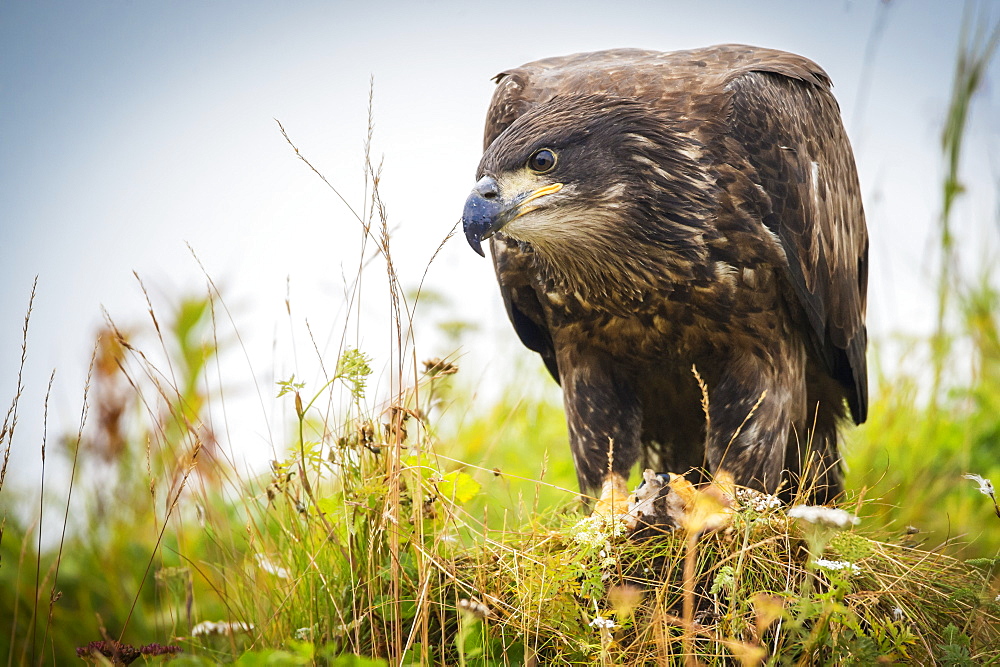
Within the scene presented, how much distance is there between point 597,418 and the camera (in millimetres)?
3787

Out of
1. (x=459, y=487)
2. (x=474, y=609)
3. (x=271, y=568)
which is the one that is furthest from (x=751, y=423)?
(x=271, y=568)

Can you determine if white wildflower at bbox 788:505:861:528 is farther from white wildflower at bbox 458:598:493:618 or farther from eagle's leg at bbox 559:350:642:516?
eagle's leg at bbox 559:350:642:516

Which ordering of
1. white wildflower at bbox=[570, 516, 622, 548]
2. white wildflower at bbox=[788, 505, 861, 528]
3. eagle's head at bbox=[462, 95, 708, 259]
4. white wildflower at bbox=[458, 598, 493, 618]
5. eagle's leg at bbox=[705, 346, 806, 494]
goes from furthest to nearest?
eagle's leg at bbox=[705, 346, 806, 494]
eagle's head at bbox=[462, 95, 708, 259]
white wildflower at bbox=[570, 516, 622, 548]
white wildflower at bbox=[458, 598, 493, 618]
white wildflower at bbox=[788, 505, 861, 528]

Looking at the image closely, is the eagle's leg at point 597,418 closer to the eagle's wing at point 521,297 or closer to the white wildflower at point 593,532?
the eagle's wing at point 521,297

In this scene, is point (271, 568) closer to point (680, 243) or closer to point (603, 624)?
point (603, 624)

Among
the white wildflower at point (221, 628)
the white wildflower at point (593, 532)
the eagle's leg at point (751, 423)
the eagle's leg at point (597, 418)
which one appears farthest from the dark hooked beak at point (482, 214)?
the white wildflower at point (221, 628)

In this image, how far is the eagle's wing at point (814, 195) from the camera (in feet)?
11.1

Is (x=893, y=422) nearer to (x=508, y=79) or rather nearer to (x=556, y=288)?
(x=556, y=288)

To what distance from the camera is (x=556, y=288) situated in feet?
12.0

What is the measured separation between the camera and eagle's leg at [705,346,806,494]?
3.51 metres

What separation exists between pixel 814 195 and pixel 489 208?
1.34 metres

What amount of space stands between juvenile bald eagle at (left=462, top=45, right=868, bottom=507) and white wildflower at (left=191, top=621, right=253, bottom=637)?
137 centimetres

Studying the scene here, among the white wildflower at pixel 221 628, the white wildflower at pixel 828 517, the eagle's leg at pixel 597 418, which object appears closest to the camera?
the white wildflower at pixel 828 517

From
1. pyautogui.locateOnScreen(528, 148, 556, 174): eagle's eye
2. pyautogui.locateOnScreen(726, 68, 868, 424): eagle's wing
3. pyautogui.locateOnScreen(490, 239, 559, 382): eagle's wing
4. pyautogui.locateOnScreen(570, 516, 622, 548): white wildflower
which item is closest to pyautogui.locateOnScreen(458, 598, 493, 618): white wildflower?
pyautogui.locateOnScreen(570, 516, 622, 548): white wildflower
